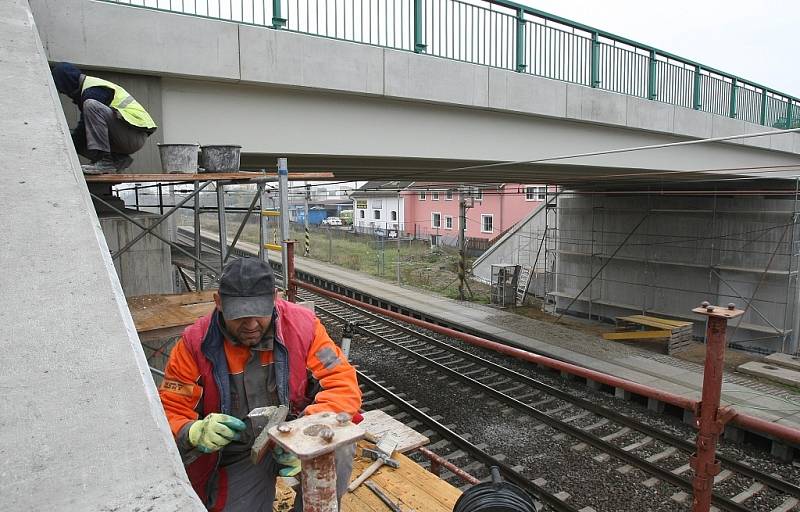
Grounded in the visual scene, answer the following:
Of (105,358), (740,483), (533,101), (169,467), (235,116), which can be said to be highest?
(533,101)

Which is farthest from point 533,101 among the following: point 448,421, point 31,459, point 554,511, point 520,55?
point 31,459

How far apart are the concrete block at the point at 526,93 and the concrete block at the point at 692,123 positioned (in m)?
4.20

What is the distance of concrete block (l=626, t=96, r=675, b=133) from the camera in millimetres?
10414

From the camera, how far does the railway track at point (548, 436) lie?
662 centimetres

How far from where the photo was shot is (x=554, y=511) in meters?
6.23

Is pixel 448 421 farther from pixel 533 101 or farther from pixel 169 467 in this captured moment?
pixel 169 467

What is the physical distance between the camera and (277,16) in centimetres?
614

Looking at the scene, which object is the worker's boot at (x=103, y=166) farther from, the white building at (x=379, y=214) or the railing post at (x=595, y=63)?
the white building at (x=379, y=214)

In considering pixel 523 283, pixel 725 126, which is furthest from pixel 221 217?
pixel 523 283

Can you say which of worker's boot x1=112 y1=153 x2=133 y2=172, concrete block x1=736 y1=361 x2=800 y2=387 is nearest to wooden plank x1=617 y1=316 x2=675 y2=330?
concrete block x1=736 y1=361 x2=800 y2=387

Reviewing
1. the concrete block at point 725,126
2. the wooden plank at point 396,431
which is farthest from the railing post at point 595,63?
the wooden plank at point 396,431

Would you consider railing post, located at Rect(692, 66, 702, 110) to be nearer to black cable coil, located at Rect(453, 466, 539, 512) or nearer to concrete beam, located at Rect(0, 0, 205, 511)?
black cable coil, located at Rect(453, 466, 539, 512)

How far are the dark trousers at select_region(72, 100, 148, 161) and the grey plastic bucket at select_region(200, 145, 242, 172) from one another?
2.06 feet

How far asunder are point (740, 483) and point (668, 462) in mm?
886
